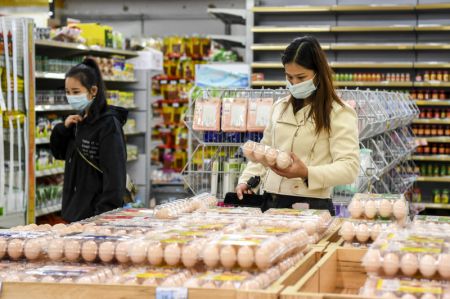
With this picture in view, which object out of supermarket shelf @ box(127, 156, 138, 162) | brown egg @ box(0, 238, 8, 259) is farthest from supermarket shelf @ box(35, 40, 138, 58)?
brown egg @ box(0, 238, 8, 259)

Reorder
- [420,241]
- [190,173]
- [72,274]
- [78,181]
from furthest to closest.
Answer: [190,173]
[78,181]
[420,241]
[72,274]

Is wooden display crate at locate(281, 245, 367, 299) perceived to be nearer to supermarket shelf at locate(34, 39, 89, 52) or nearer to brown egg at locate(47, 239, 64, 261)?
brown egg at locate(47, 239, 64, 261)

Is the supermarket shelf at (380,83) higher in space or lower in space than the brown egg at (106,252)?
higher

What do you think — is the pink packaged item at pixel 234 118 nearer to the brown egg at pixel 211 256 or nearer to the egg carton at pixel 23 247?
the egg carton at pixel 23 247

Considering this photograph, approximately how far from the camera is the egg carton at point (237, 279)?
6.65 ft

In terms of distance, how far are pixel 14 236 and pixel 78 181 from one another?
5.87 feet

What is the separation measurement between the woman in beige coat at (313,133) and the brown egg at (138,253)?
1251mm

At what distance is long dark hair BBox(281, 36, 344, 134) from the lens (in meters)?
3.52

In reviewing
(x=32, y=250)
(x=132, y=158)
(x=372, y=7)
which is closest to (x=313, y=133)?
(x=32, y=250)

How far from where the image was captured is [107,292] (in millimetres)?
2020

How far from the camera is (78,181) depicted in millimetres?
4328

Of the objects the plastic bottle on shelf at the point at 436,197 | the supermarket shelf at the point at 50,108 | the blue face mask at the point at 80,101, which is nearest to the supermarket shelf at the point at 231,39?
the plastic bottle on shelf at the point at 436,197

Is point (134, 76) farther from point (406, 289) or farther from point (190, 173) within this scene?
point (406, 289)

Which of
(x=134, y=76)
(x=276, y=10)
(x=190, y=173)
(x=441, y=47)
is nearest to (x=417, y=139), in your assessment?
(x=441, y=47)
